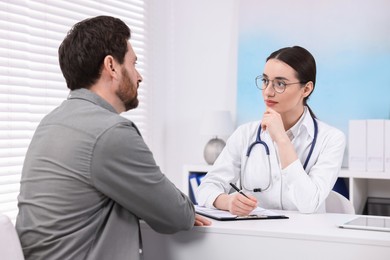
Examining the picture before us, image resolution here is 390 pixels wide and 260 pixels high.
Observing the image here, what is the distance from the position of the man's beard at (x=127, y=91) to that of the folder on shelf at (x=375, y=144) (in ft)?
6.83

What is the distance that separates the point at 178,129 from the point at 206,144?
1.52ft

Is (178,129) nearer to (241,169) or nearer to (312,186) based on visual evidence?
(241,169)

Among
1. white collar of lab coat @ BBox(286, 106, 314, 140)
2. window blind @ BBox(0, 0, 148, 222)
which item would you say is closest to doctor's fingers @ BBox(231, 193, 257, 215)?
white collar of lab coat @ BBox(286, 106, 314, 140)

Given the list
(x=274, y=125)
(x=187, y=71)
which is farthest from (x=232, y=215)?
(x=187, y=71)

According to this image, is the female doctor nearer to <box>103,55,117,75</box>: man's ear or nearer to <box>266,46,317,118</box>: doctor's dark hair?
<box>266,46,317,118</box>: doctor's dark hair

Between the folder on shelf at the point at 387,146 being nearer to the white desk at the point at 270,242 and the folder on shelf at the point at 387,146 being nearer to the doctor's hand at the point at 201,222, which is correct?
the white desk at the point at 270,242

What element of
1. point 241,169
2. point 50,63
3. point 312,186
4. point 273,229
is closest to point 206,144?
point 50,63

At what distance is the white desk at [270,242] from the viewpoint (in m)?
1.54

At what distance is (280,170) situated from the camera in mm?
2398

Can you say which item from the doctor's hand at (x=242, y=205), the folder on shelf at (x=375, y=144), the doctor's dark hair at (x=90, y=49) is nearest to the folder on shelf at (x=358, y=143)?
the folder on shelf at (x=375, y=144)

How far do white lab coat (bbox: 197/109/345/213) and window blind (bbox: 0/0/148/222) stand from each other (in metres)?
1.23

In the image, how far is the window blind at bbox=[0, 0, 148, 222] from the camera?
304 centimetres

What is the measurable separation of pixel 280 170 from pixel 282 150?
0.20 m

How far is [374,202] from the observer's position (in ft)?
12.2
